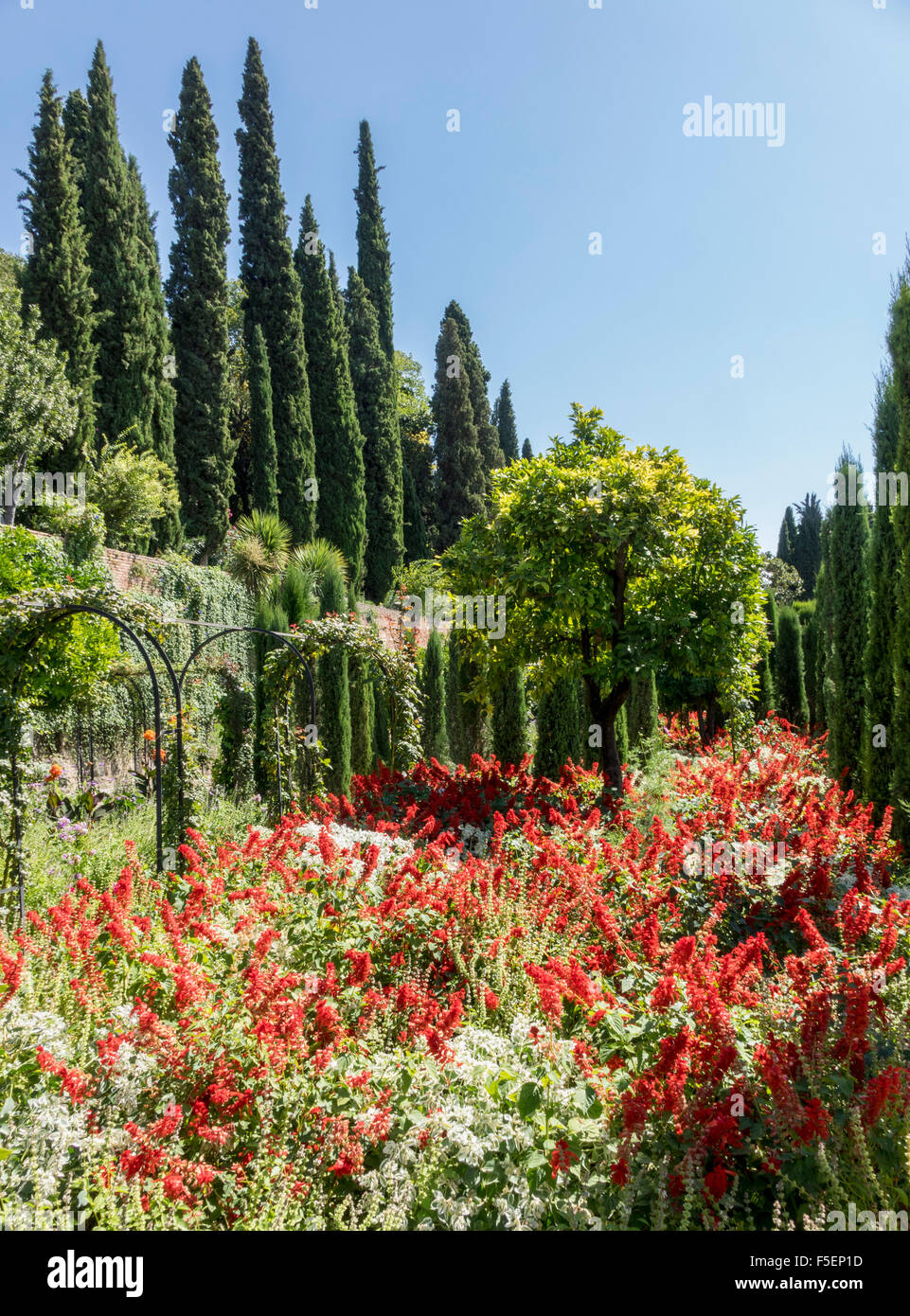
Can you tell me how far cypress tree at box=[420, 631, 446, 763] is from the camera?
35.4 ft

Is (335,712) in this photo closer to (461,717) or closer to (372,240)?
(461,717)

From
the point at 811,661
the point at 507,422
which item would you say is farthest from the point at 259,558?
the point at 507,422

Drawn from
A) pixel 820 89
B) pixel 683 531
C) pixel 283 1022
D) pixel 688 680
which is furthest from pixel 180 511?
pixel 283 1022

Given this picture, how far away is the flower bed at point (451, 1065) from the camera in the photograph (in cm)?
179

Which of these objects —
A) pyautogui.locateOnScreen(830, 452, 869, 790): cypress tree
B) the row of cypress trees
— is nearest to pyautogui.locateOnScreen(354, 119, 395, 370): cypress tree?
the row of cypress trees

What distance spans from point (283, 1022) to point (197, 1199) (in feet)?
1.45

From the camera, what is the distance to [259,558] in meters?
12.0

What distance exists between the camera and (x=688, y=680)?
36.3ft

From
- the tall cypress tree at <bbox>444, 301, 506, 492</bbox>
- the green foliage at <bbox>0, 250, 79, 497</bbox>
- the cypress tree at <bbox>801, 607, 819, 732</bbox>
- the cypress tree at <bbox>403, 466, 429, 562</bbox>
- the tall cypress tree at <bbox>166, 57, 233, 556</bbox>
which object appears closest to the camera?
the green foliage at <bbox>0, 250, 79, 497</bbox>

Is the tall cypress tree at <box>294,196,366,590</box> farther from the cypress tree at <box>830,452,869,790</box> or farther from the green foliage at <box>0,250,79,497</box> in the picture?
the cypress tree at <box>830,452,869,790</box>

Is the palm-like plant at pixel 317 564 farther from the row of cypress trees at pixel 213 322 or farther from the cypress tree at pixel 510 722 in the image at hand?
the row of cypress trees at pixel 213 322

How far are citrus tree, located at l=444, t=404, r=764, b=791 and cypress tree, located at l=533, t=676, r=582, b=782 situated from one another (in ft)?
7.49

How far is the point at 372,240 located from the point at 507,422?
1217cm
